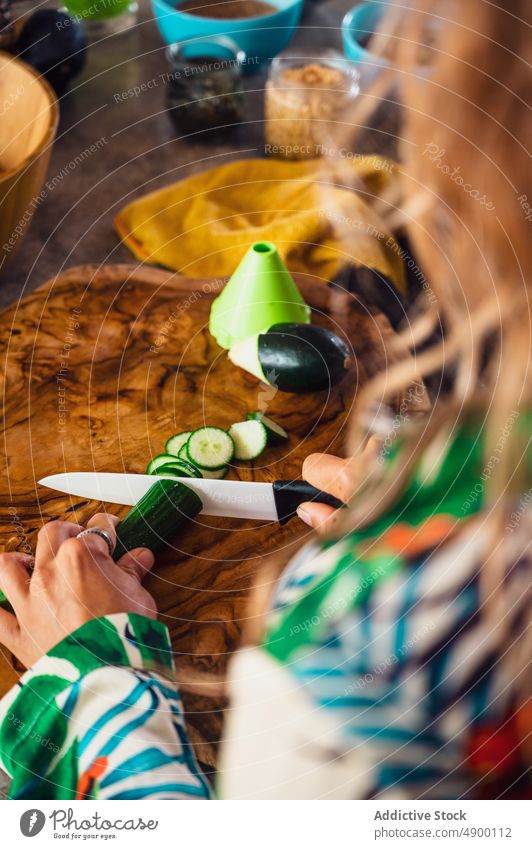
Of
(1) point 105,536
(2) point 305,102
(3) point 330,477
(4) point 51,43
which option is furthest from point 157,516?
(4) point 51,43

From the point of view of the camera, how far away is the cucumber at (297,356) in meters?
0.75

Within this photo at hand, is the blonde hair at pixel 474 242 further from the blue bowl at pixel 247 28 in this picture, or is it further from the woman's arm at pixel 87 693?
the blue bowl at pixel 247 28

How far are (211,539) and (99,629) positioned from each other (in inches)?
5.1

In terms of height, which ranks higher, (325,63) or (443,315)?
(325,63)

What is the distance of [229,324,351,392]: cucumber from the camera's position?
753 millimetres

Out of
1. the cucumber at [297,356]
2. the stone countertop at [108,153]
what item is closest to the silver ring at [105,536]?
the cucumber at [297,356]

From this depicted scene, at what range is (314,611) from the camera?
54 centimetres

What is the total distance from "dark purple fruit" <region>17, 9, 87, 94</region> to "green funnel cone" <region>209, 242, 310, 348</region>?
1.62 ft

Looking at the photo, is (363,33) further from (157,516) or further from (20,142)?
(157,516)

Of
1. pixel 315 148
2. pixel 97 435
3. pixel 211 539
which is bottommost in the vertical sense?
pixel 211 539

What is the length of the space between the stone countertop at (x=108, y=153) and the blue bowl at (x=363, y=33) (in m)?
0.15

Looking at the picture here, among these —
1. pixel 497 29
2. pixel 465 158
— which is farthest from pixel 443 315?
pixel 497 29

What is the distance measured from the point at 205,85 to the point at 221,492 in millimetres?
606

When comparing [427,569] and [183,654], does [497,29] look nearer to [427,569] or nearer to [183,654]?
[427,569]
